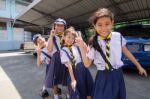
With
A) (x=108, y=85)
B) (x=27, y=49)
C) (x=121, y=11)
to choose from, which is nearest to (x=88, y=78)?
(x=108, y=85)

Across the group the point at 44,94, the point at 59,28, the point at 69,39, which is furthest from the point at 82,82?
the point at 44,94

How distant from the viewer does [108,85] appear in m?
2.47

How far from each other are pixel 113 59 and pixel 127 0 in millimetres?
6958

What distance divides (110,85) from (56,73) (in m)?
1.79

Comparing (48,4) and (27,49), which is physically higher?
(48,4)

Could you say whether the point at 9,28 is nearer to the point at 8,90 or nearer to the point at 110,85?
the point at 8,90

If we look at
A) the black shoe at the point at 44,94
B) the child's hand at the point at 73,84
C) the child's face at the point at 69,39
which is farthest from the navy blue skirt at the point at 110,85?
the black shoe at the point at 44,94

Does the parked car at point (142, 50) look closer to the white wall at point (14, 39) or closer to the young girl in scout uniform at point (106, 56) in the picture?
the young girl in scout uniform at point (106, 56)

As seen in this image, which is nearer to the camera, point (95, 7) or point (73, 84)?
point (73, 84)

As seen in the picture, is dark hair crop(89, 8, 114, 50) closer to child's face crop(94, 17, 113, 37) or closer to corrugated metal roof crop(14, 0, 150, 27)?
child's face crop(94, 17, 113, 37)

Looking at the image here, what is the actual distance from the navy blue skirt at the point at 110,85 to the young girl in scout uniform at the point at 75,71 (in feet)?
2.66

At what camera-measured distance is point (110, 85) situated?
2469mm

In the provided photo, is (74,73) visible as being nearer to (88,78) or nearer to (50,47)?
(88,78)

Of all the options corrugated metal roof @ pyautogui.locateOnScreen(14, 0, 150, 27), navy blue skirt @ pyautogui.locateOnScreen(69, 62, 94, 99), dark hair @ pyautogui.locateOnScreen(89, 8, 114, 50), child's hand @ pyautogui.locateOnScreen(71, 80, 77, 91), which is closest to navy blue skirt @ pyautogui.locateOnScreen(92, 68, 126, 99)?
dark hair @ pyautogui.locateOnScreen(89, 8, 114, 50)
